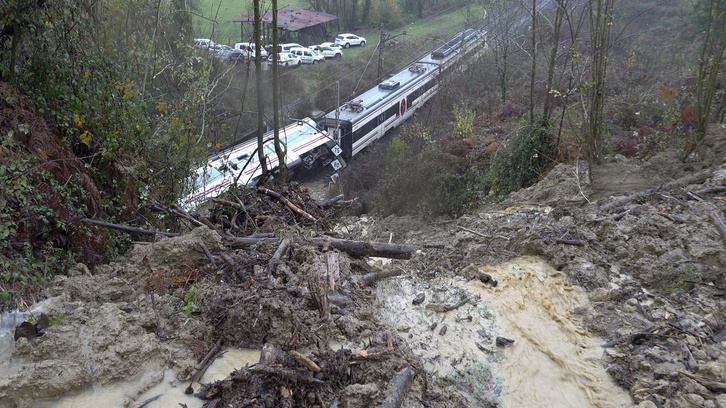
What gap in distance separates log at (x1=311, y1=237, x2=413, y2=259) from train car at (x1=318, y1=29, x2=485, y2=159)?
13.2 meters

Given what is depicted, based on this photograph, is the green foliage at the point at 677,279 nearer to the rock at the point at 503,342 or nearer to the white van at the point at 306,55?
the rock at the point at 503,342

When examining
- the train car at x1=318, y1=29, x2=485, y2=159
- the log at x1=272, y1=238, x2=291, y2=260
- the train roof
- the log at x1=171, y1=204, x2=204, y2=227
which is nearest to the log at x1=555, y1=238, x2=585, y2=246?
the log at x1=272, y1=238, x2=291, y2=260

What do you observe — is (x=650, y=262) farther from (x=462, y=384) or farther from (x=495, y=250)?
(x=462, y=384)

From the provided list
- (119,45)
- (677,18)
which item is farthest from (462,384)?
(677,18)

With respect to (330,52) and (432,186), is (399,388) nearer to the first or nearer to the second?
(432,186)

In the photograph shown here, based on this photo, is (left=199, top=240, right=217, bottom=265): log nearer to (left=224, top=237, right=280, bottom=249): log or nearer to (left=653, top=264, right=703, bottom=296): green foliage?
(left=224, top=237, right=280, bottom=249): log

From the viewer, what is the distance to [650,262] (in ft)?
18.6

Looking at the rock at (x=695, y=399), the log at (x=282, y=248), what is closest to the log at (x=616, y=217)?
the rock at (x=695, y=399)

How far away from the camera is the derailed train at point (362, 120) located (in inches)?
704

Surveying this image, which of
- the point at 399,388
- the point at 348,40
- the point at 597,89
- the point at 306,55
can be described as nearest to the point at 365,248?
the point at 399,388

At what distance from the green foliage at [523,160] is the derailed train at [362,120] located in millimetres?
6970

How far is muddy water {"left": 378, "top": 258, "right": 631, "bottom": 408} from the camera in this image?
4.34 metres

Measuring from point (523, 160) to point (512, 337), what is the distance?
7043 millimetres

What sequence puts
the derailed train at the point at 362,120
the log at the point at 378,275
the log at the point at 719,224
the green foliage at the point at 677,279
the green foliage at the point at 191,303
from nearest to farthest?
the green foliage at the point at 191,303 → the green foliage at the point at 677,279 → the log at the point at 378,275 → the log at the point at 719,224 → the derailed train at the point at 362,120
